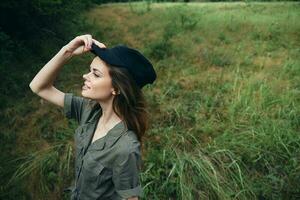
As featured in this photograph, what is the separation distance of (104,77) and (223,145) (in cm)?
273

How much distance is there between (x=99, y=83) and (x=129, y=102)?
0.63 ft

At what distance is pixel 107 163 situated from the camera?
2367 mm

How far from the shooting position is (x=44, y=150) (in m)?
4.91

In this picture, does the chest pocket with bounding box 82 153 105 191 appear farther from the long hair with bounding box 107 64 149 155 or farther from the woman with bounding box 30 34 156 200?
the long hair with bounding box 107 64 149 155

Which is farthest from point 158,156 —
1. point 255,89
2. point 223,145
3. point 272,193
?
point 255,89

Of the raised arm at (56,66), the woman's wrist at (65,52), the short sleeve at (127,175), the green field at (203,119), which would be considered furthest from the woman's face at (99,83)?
the green field at (203,119)

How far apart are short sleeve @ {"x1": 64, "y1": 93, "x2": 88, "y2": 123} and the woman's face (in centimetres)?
30

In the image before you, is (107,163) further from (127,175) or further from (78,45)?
(78,45)

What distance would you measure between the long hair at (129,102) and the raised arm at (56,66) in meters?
0.23

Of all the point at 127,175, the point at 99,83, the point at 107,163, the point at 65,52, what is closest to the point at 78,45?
the point at 65,52

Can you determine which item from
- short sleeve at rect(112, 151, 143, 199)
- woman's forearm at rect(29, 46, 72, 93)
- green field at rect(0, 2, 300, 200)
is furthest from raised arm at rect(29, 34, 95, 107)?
green field at rect(0, 2, 300, 200)

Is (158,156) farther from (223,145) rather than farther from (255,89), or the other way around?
(255,89)

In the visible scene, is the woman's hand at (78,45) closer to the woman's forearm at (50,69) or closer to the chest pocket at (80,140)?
the woman's forearm at (50,69)

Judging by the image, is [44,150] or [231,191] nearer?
[231,191]
